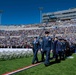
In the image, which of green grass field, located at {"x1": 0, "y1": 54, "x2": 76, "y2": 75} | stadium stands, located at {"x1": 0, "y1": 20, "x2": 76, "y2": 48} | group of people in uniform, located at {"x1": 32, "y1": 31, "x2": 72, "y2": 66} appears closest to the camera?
green grass field, located at {"x1": 0, "y1": 54, "x2": 76, "y2": 75}

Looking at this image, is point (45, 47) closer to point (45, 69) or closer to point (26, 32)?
point (45, 69)

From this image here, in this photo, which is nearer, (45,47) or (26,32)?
(45,47)

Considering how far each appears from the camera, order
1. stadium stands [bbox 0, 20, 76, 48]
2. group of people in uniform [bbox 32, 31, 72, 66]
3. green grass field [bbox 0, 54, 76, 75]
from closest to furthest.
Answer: green grass field [bbox 0, 54, 76, 75] → group of people in uniform [bbox 32, 31, 72, 66] → stadium stands [bbox 0, 20, 76, 48]

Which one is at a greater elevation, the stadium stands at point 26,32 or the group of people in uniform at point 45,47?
the stadium stands at point 26,32

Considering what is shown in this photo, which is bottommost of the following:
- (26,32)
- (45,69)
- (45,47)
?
(45,69)

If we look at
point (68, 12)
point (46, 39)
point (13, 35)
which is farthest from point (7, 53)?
point (68, 12)

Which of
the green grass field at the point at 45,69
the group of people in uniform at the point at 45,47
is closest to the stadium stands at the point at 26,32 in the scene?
the group of people in uniform at the point at 45,47

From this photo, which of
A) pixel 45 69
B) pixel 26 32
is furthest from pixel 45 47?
pixel 26 32

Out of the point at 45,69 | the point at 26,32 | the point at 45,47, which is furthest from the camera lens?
the point at 26,32

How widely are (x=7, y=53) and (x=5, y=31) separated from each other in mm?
53406

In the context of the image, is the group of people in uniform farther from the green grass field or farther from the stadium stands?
the stadium stands

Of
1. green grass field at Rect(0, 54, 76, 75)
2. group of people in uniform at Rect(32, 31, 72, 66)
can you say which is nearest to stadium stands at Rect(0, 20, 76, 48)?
group of people in uniform at Rect(32, 31, 72, 66)

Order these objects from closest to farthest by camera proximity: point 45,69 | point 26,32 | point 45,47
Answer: point 45,69 < point 45,47 < point 26,32

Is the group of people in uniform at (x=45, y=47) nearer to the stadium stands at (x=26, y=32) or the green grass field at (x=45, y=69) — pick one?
the green grass field at (x=45, y=69)
